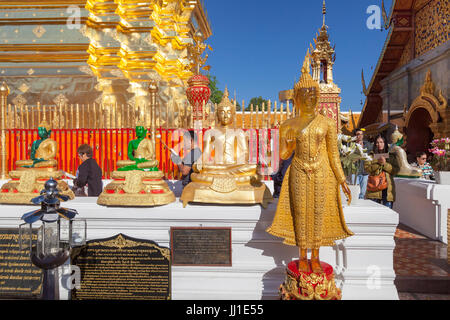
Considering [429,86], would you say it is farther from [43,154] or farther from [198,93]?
[43,154]

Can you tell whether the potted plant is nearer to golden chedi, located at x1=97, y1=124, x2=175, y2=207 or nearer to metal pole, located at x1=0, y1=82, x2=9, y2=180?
golden chedi, located at x1=97, y1=124, x2=175, y2=207

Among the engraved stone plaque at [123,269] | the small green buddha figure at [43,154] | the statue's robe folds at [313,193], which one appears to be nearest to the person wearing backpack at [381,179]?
the statue's robe folds at [313,193]

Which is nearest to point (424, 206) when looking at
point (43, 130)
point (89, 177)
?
point (89, 177)

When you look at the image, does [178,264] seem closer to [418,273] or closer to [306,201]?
[306,201]

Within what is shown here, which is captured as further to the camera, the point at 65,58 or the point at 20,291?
the point at 65,58

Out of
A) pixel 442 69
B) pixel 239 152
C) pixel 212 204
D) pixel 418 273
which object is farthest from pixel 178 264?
pixel 442 69

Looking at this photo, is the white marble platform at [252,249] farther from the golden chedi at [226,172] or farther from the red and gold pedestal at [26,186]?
the red and gold pedestal at [26,186]

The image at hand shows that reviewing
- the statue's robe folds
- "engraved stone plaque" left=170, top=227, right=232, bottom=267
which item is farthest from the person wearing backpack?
"engraved stone plaque" left=170, top=227, right=232, bottom=267

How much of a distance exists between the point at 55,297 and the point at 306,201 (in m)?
2.55

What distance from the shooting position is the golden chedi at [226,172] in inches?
139

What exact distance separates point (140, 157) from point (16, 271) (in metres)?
2.06

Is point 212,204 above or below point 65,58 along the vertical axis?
below

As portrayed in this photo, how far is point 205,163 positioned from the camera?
3914 millimetres

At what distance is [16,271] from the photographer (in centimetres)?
338
